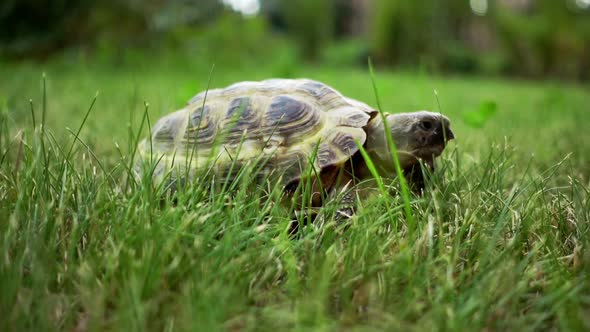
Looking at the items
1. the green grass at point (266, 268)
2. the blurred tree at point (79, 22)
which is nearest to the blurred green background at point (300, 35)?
the blurred tree at point (79, 22)

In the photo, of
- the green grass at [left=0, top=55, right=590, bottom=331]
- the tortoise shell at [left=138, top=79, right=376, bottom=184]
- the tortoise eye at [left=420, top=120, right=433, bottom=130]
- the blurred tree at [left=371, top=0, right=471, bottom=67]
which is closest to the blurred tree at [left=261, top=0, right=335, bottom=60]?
the blurred tree at [left=371, top=0, right=471, bottom=67]

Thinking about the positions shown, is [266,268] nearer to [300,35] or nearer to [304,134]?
[304,134]

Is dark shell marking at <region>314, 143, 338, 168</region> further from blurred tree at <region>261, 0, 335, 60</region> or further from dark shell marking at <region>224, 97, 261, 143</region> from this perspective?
blurred tree at <region>261, 0, 335, 60</region>

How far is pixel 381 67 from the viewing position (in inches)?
496

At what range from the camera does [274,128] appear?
1488 mm

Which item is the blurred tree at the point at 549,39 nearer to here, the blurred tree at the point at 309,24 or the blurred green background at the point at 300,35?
the blurred green background at the point at 300,35

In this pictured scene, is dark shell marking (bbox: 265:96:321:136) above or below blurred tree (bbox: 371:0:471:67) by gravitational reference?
above

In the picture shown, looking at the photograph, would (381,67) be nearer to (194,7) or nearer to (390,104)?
(194,7)

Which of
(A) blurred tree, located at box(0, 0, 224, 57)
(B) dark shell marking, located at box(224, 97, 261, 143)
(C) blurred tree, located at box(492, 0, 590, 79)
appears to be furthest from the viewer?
(C) blurred tree, located at box(492, 0, 590, 79)

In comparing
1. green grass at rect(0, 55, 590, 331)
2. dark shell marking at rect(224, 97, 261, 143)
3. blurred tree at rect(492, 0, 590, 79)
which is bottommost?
blurred tree at rect(492, 0, 590, 79)

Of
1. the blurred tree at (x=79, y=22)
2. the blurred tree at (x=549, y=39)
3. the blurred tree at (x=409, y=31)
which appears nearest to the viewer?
the blurred tree at (x=79, y=22)

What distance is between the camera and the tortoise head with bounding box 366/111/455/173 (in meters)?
1.43

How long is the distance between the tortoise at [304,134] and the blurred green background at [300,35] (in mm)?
3118

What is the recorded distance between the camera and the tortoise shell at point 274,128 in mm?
1414
